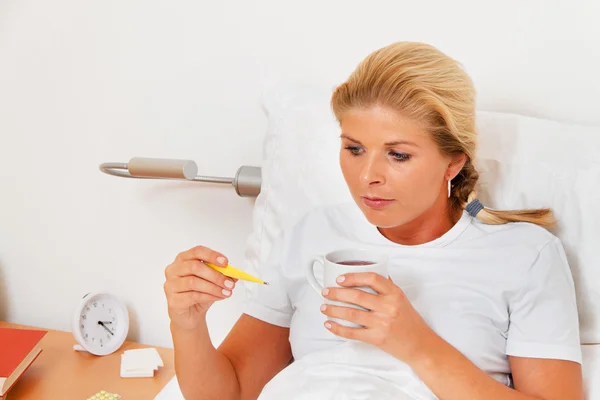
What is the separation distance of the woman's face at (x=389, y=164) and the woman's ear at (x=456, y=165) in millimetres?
19

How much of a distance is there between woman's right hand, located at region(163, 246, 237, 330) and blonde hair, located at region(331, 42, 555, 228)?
0.32m

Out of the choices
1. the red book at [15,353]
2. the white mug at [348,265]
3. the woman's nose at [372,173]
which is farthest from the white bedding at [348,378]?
the red book at [15,353]

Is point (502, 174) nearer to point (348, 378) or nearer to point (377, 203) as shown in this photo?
point (377, 203)

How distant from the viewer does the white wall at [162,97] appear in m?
1.31

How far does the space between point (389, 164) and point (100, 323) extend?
33.5 inches

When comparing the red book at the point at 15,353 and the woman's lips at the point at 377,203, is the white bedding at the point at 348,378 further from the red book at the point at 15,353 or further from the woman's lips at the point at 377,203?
the red book at the point at 15,353

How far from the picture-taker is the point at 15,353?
1395 millimetres

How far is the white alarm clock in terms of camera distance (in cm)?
151

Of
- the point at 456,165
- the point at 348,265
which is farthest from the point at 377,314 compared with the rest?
the point at 456,165

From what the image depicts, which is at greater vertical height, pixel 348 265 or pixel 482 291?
pixel 348 265

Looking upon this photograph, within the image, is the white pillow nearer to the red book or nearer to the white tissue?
the white tissue

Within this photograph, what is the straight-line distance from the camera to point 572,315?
105 centimetres

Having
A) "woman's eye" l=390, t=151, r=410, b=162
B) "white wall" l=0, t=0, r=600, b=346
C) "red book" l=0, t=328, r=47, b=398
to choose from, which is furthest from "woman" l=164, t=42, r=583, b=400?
"red book" l=0, t=328, r=47, b=398

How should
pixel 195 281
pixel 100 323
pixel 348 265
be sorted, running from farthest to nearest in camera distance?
pixel 100 323
pixel 195 281
pixel 348 265
